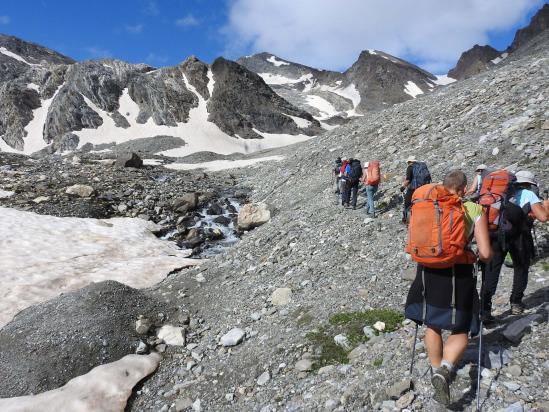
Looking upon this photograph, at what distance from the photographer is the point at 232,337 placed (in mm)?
8789

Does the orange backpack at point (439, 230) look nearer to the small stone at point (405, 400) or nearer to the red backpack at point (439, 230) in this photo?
the red backpack at point (439, 230)

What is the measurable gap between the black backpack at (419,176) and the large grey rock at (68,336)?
821 centimetres

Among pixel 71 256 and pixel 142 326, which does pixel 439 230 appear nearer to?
pixel 142 326

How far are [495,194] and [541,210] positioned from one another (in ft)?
2.47

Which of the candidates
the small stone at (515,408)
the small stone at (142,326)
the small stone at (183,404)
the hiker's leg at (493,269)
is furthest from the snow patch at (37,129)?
the small stone at (515,408)

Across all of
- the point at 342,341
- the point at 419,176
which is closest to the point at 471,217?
the point at 342,341

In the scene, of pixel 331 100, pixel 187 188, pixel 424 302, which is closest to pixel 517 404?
pixel 424 302

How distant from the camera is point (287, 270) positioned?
11.4 meters

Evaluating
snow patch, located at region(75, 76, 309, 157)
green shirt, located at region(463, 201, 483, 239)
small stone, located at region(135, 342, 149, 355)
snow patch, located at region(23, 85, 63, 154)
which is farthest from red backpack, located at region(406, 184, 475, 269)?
snow patch, located at region(23, 85, 63, 154)

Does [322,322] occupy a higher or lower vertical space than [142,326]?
higher

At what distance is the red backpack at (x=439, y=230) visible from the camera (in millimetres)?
4395

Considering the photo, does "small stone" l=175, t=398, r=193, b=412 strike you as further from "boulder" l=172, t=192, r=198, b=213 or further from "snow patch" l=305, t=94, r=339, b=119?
"snow patch" l=305, t=94, r=339, b=119

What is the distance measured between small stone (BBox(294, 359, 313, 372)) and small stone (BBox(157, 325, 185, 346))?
3436 millimetres

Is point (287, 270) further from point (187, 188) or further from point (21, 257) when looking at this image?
point (187, 188)
